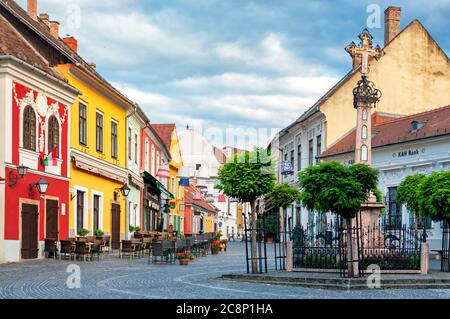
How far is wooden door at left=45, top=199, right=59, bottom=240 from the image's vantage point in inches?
979

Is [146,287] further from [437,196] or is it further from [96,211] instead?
[96,211]

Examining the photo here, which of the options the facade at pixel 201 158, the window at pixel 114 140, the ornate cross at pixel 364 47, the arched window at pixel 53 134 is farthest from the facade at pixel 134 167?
the facade at pixel 201 158

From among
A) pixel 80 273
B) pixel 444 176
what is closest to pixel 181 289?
pixel 80 273

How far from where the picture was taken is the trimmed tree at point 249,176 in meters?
17.2

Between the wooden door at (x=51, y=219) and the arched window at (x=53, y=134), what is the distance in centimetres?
189

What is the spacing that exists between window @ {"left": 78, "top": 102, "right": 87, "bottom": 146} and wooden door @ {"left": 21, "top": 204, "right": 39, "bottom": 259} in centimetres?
581

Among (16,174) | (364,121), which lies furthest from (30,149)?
(364,121)

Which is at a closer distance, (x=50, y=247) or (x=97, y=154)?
(x=50, y=247)

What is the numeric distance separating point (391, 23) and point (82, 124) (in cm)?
2093

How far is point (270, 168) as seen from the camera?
57.5 ft

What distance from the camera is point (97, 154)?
31281 mm

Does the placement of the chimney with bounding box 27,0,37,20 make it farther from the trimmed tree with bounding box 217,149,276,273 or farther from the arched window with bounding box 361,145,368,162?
the arched window with bounding box 361,145,368,162
